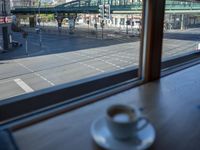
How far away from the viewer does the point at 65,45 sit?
12906 millimetres

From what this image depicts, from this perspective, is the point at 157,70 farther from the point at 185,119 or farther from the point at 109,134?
the point at 109,134

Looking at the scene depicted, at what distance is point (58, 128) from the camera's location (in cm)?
66

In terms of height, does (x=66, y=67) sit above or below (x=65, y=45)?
below

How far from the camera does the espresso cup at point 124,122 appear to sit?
0.41m

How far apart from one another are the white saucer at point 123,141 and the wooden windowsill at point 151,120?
81 mm

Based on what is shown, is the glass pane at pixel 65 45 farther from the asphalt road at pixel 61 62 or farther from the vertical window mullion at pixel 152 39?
the vertical window mullion at pixel 152 39

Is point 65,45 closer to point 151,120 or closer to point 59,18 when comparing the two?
point 59,18

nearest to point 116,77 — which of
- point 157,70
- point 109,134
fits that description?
point 157,70

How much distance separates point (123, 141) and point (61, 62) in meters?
8.16

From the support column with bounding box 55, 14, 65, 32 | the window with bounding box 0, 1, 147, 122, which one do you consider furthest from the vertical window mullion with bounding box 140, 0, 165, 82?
the support column with bounding box 55, 14, 65, 32

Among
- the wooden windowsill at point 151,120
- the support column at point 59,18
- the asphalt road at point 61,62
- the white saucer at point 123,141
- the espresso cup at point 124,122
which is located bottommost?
the asphalt road at point 61,62

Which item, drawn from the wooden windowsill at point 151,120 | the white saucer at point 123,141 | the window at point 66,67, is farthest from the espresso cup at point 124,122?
the window at point 66,67

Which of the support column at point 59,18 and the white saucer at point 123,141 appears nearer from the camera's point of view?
the white saucer at point 123,141

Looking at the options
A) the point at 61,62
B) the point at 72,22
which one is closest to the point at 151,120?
the point at 61,62
